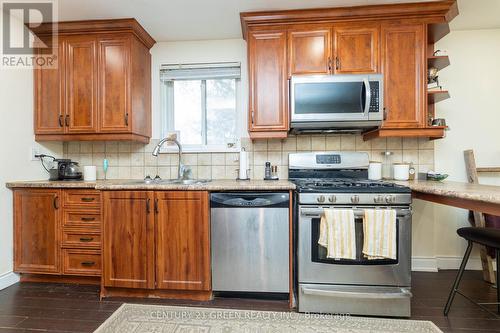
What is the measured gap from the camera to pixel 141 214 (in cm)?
203

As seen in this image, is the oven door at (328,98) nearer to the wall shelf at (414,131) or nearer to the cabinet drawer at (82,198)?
the wall shelf at (414,131)

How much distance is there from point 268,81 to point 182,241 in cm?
155

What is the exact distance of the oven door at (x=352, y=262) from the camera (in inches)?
70.8

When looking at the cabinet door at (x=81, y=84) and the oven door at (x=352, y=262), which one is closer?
the oven door at (x=352, y=262)

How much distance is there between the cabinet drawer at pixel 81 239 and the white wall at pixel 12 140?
20.9 inches

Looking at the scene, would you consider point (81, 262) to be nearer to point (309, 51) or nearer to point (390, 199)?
point (390, 199)

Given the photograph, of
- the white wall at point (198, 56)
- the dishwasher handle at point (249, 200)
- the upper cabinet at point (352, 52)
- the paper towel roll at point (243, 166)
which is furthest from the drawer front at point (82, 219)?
the upper cabinet at point (352, 52)

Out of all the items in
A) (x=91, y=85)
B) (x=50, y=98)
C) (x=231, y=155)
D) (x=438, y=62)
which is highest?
(x=438, y=62)

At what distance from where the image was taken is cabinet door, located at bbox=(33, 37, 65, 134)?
2506mm

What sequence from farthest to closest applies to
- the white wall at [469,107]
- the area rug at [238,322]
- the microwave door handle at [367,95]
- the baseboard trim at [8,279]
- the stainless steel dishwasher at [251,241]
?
1. the white wall at [469,107]
2. the baseboard trim at [8,279]
3. the microwave door handle at [367,95]
4. the stainless steel dishwasher at [251,241]
5. the area rug at [238,322]

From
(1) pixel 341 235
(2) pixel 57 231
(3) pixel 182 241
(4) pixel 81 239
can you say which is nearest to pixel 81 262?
(4) pixel 81 239

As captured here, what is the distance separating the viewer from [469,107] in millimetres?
2564

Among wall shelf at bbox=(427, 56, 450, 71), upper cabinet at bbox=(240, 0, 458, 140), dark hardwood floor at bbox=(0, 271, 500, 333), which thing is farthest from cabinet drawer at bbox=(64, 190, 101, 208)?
wall shelf at bbox=(427, 56, 450, 71)

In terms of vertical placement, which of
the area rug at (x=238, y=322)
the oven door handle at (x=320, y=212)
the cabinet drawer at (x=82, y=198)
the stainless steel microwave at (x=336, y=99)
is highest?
the stainless steel microwave at (x=336, y=99)
